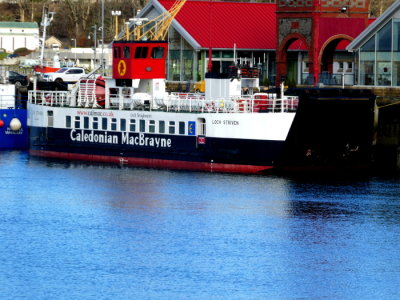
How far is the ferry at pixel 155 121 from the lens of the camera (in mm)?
60062

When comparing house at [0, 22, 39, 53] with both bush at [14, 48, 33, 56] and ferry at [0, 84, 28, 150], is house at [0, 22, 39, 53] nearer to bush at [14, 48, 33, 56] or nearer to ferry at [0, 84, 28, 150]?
bush at [14, 48, 33, 56]

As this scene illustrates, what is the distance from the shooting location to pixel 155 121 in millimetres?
64438

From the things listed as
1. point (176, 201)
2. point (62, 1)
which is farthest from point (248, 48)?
point (62, 1)

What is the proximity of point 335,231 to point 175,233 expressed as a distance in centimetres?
666

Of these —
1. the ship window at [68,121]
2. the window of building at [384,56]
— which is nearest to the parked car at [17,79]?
the ship window at [68,121]

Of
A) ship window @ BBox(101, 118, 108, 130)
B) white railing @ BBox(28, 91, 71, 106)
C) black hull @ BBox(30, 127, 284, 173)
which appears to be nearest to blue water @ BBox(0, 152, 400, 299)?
black hull @ BBox(30, 127, 284, 173)

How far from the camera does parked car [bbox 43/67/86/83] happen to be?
97.9 metres

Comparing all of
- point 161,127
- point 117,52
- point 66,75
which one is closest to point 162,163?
point 161,127

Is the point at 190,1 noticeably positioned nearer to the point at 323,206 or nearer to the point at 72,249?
the point at 323,206

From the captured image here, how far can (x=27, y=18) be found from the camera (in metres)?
182

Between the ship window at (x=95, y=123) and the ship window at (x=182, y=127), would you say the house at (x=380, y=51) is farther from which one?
the ship window at (x=95, y=123)

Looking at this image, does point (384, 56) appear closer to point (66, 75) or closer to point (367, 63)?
point (367, 63)

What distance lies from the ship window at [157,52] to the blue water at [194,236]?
7.68 m

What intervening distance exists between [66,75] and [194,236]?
54.0m
